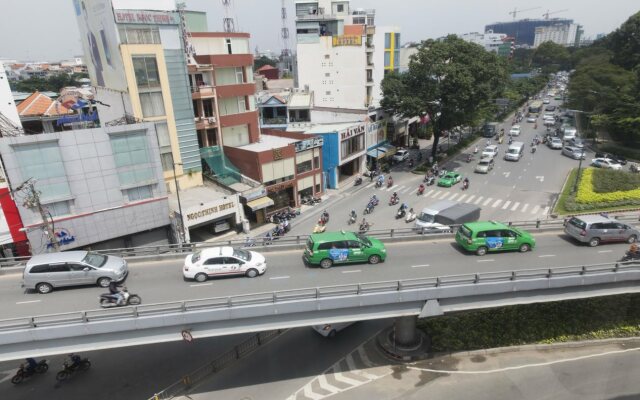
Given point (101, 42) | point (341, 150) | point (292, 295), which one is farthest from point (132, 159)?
point (341, 150)

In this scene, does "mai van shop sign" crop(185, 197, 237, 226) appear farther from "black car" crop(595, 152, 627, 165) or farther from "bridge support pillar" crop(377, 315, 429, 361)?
"black car" crop(595, 152, 627, 165)

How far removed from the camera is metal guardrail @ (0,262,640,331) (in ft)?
54.0

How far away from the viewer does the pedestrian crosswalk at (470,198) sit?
4353 cm

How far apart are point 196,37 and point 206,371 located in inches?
1433

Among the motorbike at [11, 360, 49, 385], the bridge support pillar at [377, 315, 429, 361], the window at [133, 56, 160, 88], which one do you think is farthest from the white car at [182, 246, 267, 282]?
the window at [133, 56, 160, 88]

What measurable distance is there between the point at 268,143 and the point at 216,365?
91.7ft

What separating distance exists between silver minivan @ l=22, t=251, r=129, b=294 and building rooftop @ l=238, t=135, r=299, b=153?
22474 millimetres

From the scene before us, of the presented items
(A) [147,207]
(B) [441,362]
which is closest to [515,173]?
(B) [441,362]

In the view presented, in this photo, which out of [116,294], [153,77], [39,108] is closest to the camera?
[116,294]

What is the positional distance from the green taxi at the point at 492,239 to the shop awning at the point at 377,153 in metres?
34.3

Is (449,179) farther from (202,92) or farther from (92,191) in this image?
(92,191)

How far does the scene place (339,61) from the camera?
6319cm

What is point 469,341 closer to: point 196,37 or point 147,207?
point 147,207

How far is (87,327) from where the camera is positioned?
1642 cm
